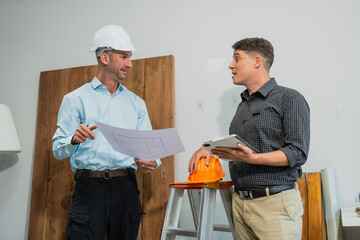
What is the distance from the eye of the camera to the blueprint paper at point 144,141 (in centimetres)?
165

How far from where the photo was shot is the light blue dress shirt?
76.8 inches

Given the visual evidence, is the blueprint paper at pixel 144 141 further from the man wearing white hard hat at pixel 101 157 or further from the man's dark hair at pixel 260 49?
the man's dark hair at pixel 260 49

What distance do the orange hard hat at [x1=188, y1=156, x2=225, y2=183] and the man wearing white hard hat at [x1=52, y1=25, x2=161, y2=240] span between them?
29 centimetres

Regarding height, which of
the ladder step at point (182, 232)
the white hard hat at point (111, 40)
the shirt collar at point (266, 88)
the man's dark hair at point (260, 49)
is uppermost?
the white hard hat at point (111, 40)

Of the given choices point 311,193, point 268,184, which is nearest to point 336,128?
point 311,193

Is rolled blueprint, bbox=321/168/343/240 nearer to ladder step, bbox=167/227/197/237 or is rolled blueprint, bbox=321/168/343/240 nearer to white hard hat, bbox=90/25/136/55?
ladder step, bbox=167/227/197/237

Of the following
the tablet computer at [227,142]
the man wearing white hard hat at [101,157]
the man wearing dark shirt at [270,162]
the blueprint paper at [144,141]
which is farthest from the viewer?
the man wearing white hard hat at [101,157]

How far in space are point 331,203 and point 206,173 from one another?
2.70 feet

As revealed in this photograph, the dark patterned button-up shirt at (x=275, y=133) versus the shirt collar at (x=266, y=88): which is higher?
the shirt collar at (x=266, y=88)

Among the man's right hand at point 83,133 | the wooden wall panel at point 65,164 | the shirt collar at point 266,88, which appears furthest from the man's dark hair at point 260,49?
the man's right hand at point 83,133

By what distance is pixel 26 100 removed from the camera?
3146 millimetres

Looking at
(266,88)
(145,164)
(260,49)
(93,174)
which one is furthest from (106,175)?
(260,49)

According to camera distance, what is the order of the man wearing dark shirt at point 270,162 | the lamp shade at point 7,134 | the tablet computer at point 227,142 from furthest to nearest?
the lamp shade at point 7,134
the man wearing dark shirt at point 270,162
the tablet computer at point 227,142

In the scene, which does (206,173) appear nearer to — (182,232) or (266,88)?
(182,232)
